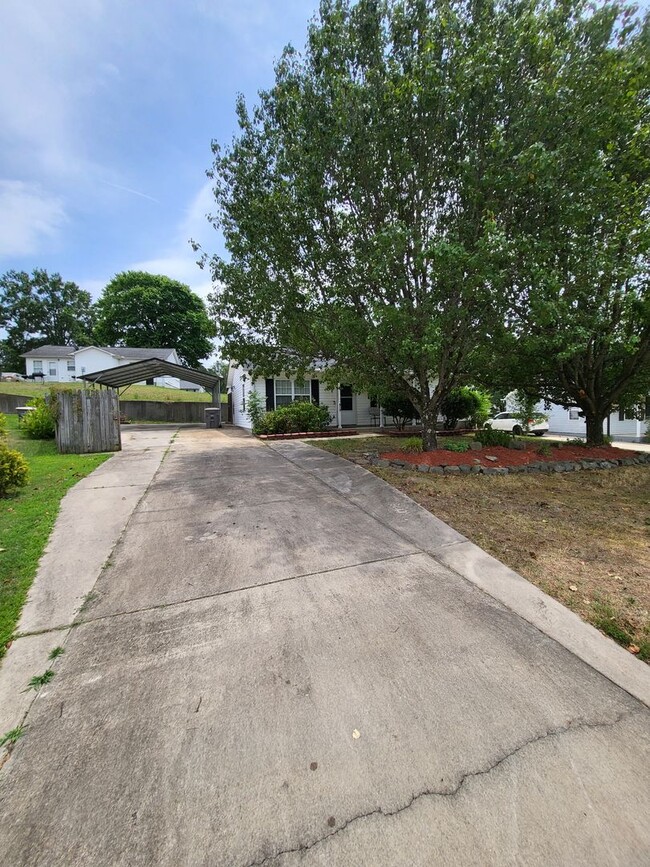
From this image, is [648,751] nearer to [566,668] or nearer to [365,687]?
[566,668]

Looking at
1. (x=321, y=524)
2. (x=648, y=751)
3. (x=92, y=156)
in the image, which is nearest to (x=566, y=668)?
(x=648, y=751)

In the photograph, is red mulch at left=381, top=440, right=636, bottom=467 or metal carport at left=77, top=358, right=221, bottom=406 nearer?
red mulch at left=381, top=440, right=636, bottom=467

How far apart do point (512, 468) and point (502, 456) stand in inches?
29.4

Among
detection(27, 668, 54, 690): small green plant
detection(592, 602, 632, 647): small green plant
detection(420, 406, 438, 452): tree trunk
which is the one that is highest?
detection(420, 406, 438, 452): tree trunk

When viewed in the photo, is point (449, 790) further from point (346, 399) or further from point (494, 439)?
point (346, 399)

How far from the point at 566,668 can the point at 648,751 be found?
513 mm

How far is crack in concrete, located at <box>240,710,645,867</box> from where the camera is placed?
128cm

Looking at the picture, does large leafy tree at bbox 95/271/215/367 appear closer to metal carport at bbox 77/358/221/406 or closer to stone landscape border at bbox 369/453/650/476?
metal carport at bbox 77/358/221/406

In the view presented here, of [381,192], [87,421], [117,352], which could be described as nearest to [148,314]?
[117,352]

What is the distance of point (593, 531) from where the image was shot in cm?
431

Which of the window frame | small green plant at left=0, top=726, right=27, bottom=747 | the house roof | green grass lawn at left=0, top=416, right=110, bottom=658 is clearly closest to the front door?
the window frame

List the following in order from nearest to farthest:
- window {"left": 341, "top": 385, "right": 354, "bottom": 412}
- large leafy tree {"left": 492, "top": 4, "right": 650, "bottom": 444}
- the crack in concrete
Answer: the crack in concrete → large leafy tree {"left": 492, "top": 4, "right": 650, "bottom": 444} → window {"left": 341, "top": 385, "right": 354, "bottom": 412}

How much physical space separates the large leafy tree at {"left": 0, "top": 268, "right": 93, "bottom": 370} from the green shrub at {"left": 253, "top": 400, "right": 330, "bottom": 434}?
5066cm

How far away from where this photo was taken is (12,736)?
170cm
